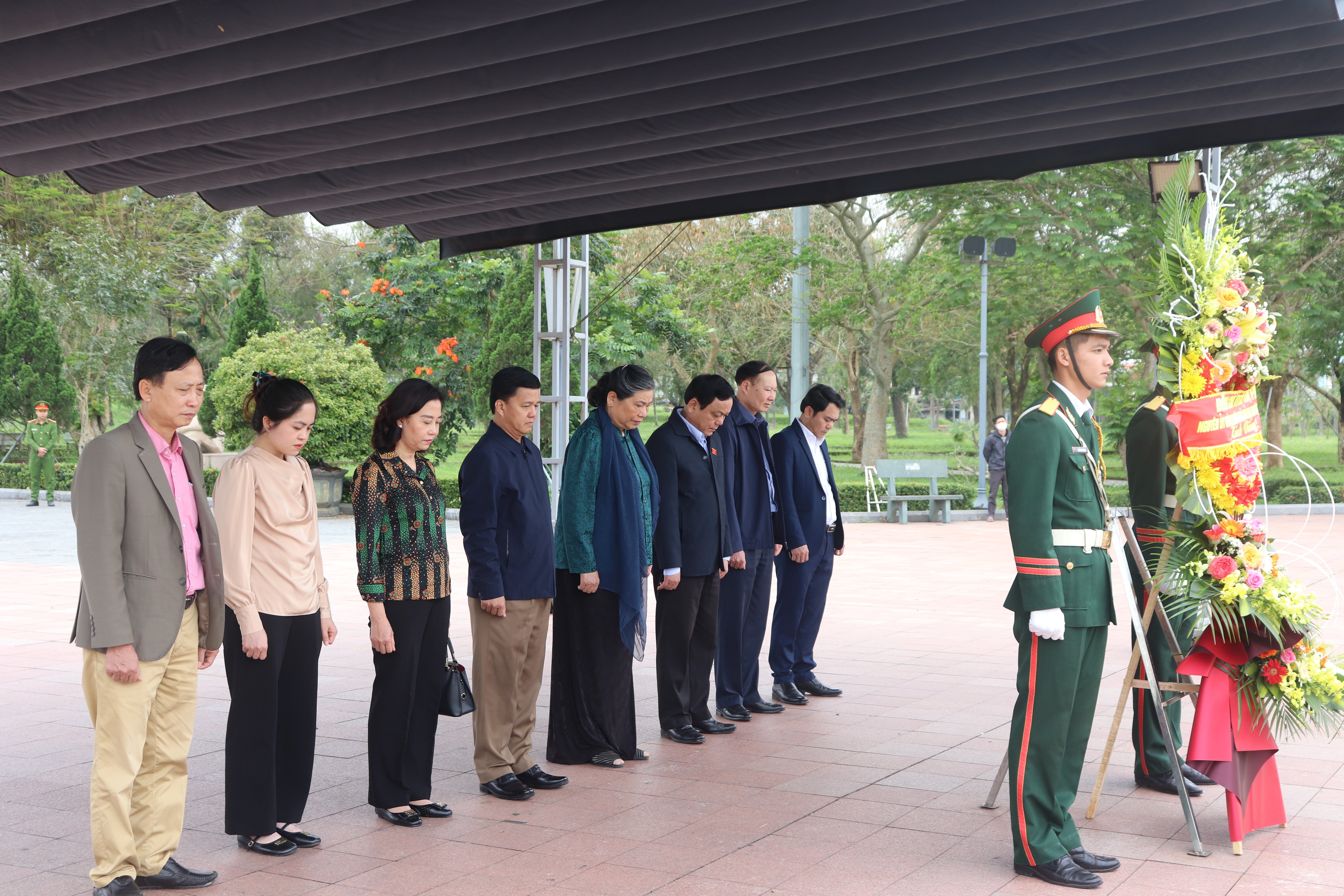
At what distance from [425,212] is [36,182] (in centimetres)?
2337

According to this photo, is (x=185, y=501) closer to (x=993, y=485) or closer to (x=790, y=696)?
(x=790, y=696)

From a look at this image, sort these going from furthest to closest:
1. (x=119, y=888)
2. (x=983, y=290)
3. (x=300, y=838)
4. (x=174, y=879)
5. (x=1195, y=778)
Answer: (x=983, y=290), (x=1195, y=778), (x=300, y=838), (x=174, y=879), (x=119, y=888)

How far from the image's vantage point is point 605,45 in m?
4.74

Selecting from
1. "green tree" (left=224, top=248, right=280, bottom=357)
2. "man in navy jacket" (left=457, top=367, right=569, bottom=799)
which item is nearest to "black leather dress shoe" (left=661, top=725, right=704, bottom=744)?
"man in navy jacket" (left=457, top=367, right=569, bottom=799)

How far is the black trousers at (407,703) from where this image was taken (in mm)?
4434

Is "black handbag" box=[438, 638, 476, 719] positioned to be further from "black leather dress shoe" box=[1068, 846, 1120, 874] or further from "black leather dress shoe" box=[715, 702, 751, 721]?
"black leather dress shoe" box=[1068, 846, 1120, 874]

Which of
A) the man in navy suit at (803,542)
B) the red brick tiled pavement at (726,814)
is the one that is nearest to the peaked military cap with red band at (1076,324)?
the red brick tiled pavement at (726,814)

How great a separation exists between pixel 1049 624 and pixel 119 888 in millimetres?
2987

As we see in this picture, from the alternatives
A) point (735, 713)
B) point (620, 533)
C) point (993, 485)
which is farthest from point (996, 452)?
point (620, 533)

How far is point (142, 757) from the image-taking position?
3744 mm

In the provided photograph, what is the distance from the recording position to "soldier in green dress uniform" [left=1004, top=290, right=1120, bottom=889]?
3908mm

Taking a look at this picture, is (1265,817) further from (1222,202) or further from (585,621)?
(585,621)

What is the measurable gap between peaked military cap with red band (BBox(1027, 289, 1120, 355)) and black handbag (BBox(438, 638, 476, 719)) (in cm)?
240

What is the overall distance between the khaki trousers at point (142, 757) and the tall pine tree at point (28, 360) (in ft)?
82.4
